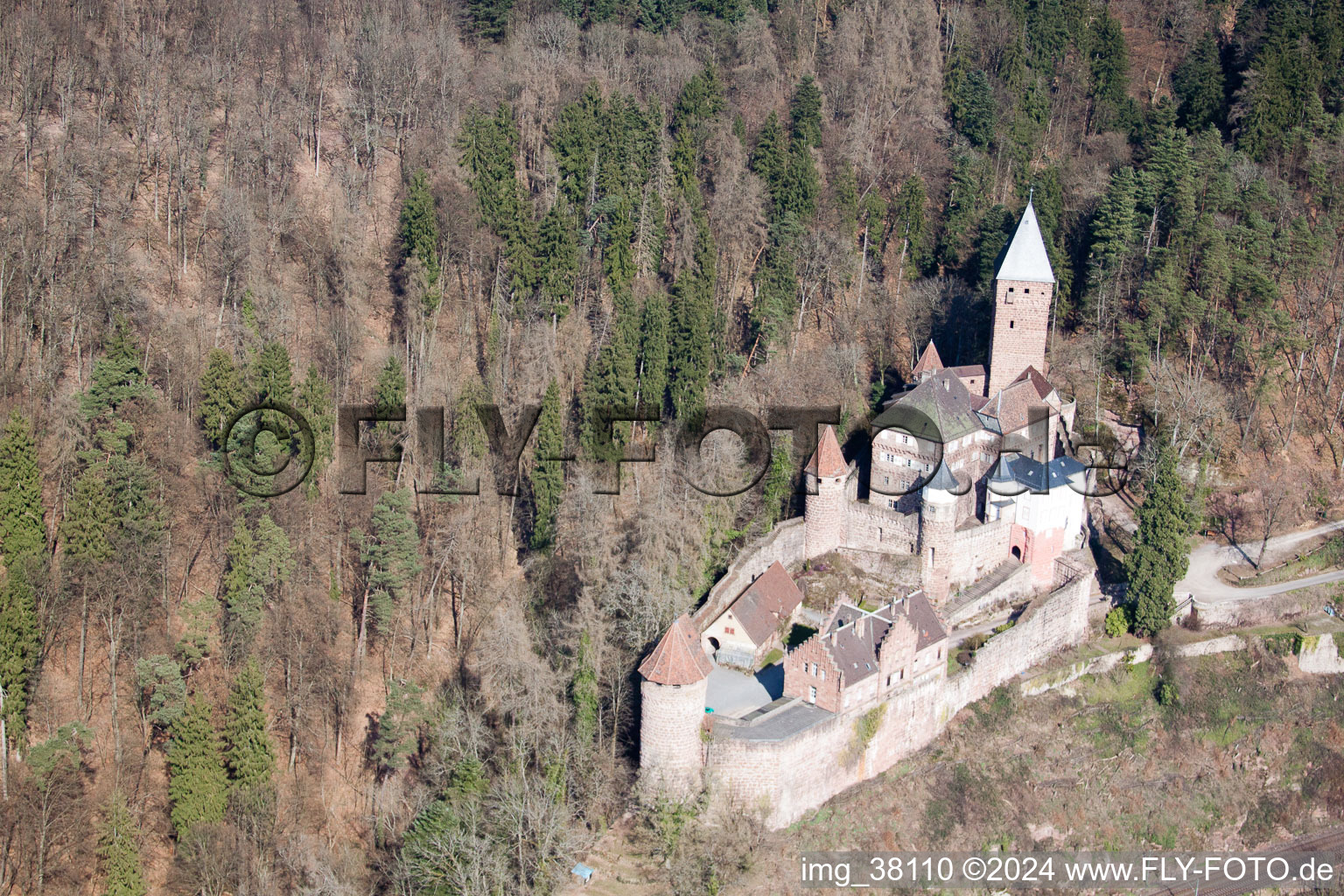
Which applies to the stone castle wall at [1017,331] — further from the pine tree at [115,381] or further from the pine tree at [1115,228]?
the pine tree at [115,381]

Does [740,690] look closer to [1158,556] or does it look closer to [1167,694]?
[1167,694]

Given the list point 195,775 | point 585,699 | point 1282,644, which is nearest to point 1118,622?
point 1282,644

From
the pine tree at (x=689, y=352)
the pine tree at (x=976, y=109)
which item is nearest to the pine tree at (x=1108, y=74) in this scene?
the pine tree at (x=976, y=109)

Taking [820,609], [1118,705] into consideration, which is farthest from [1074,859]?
[820,609]

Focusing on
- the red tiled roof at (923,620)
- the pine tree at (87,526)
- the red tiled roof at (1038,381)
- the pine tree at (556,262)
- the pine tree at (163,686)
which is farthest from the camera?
the pine tree at (556,262)

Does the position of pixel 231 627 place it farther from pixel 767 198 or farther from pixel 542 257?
pixel 767 198

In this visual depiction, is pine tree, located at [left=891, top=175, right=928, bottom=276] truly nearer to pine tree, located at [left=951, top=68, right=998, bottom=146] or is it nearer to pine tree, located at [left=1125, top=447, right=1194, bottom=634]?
pine tree, located at [left=951, top=68, right=998, bottom=146]
